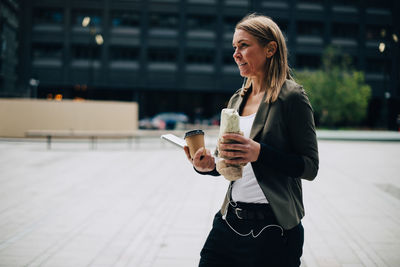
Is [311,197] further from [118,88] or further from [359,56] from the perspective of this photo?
[359,56]

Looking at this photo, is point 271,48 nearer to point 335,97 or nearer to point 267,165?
point 267,165

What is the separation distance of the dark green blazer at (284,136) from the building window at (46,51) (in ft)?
151

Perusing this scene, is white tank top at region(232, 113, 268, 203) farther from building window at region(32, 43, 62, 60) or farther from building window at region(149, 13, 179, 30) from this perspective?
building window at region(32, 43, 62, 60)

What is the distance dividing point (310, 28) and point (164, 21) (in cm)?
1859

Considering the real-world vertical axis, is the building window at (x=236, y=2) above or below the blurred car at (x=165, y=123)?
above

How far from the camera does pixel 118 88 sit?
43.8 m

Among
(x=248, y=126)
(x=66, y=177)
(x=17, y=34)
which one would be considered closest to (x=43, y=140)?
(x=66, y=177)

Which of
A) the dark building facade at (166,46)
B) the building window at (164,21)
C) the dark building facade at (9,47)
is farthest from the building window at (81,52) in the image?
the building window at (164,21)

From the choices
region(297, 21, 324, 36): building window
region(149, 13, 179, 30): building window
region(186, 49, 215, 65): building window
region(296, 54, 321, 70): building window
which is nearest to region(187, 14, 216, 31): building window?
region(149, 13, 179, 30): building window

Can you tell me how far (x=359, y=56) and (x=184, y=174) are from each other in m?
43.5

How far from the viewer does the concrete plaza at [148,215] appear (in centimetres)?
425

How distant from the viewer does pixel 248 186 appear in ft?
6.09

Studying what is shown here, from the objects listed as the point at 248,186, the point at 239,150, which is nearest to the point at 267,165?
the point at 239,150

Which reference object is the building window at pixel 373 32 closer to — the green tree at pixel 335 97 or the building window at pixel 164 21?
the green tree at pixel 335 97
